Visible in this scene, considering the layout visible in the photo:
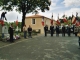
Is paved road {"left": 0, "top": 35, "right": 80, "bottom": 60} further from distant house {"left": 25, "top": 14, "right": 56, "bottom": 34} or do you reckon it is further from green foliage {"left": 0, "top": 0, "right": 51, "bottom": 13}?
distant house {"left": 25, "top": 14, "right": 56, "bottom": 34}

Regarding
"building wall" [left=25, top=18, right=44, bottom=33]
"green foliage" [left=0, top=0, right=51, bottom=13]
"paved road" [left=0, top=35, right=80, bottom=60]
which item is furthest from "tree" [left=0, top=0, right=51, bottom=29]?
"paved road" [left=0, top=35, right=80, bottom=60]

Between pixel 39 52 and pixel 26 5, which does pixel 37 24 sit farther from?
pixel 39 52

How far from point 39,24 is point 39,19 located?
196cm

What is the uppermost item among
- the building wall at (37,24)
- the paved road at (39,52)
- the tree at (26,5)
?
the tree at (26,5)

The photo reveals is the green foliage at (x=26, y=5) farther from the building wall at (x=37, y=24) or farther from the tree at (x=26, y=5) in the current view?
the building wall at (x=37, y=24)

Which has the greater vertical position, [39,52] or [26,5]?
[26,5]

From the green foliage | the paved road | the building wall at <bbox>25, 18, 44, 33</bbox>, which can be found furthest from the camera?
the building wall at <bbox>25, 18, 44, 33</bbox>

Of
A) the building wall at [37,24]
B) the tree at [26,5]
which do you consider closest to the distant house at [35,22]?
the building wall at [37,24]

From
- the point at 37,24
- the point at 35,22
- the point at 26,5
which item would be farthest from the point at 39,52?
the point at 35,22

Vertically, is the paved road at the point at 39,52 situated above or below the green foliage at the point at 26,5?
below

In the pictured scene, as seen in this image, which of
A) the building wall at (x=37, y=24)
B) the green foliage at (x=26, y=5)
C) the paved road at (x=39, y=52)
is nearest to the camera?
the paved road at (x=39, y=52)

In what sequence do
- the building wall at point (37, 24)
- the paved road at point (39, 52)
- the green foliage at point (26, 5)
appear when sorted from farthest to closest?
1. the building wall at point (37, 24)
2. the green foliage at point (26, 5)
3. the paved road at point (39, 52)

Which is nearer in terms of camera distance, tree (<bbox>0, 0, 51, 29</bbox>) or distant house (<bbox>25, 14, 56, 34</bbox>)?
tree (<bbox>0, 0, 51, 29</bbox>)

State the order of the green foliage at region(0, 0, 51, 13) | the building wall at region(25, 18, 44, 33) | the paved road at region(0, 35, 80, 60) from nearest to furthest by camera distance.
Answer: the paved road at region(0, 35, 80, 60) → the green foliage at region(0, 0, 51, 13) → the building wall at region(25, 18, 44, 33)
